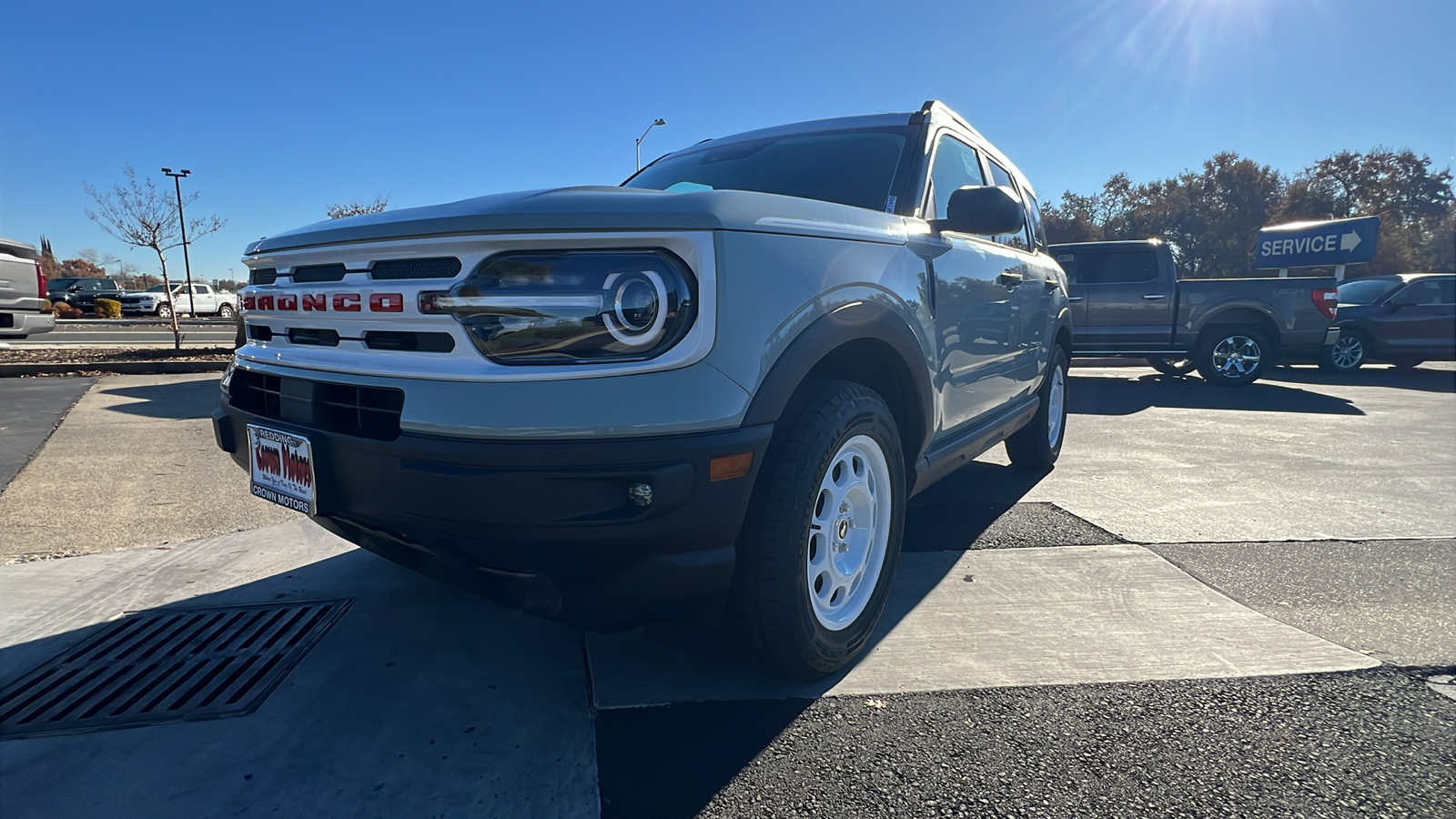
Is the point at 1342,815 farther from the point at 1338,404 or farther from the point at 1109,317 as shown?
the point at 1109,317

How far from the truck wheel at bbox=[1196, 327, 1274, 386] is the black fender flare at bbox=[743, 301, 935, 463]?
376 inches

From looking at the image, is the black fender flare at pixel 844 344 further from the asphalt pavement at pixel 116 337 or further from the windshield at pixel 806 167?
the asphalt pavement at pixel 116 337

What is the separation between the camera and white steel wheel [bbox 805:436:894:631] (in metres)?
2.21

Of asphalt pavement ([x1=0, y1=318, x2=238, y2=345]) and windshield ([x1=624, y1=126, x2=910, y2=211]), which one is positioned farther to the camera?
asphalt pavement ([x1=0, y1=318, x2=238, y2=345])

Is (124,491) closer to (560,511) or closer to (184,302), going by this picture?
(560,511)

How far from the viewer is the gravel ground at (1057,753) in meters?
1.73

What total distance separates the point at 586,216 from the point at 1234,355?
11.1 m

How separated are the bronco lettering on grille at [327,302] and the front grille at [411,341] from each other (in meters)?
0.06

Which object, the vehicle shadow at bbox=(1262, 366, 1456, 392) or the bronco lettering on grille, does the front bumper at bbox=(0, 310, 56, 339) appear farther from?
the vehicle shadow at bbox=(1262, 366, 1456, 392)

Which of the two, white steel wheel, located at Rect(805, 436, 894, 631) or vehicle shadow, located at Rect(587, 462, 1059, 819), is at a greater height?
white steel wheel, located at Rect(805, 436, 894, 631)

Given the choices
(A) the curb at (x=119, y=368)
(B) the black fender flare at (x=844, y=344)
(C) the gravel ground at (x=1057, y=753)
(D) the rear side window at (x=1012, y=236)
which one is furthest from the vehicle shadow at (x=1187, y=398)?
(A) the curb at (x=119, y=368)

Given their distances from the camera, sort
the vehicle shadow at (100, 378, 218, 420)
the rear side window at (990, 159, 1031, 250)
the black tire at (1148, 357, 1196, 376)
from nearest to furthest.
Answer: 1. the rear side window at (990, 159, 1031, 250)
2. the vehicle shadow at (100, 378, 218, 420)
3. the black tire at (1148, 357, 1196, 376)

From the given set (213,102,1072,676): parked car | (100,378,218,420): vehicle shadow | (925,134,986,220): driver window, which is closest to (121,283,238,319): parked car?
(100,378,218,420): vehicle shadow

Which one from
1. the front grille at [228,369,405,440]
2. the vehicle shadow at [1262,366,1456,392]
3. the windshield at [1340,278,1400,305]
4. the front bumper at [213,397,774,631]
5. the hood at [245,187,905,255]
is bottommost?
the vehicle shadow at [1262,366,1456,392]
